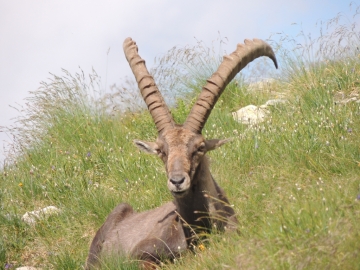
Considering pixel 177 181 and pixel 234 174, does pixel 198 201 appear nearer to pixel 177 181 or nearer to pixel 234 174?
pixel 177 181

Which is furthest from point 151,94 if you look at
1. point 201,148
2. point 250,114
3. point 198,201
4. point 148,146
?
point 250,114

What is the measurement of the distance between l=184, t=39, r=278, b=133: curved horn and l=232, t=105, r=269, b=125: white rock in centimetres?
329

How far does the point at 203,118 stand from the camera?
759cm

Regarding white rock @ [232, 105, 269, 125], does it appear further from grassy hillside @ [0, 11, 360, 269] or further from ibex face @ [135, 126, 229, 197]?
ibex face @ [135, 126, 229, 197]

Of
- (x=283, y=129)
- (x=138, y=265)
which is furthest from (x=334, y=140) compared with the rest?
(x=138, y=265)

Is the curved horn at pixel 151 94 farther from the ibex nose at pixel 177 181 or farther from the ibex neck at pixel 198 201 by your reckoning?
the ibex nose at pixel 177 181

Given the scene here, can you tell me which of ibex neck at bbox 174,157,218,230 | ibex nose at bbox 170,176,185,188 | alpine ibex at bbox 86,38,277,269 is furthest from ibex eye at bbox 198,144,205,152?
ibex nose at bbox 170,176,185,188

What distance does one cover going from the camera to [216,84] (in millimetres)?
7699

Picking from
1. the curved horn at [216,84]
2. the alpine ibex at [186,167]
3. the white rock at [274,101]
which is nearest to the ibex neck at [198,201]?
the alpine ibex at [186,167]

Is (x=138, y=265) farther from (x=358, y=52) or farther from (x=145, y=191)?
(x=358, y=52)

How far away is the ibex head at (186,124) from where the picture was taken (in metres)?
6.98

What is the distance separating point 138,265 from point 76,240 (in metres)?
2.46

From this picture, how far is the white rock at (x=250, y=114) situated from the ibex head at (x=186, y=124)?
3.16m

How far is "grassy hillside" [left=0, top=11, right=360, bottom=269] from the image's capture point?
4938 mm
